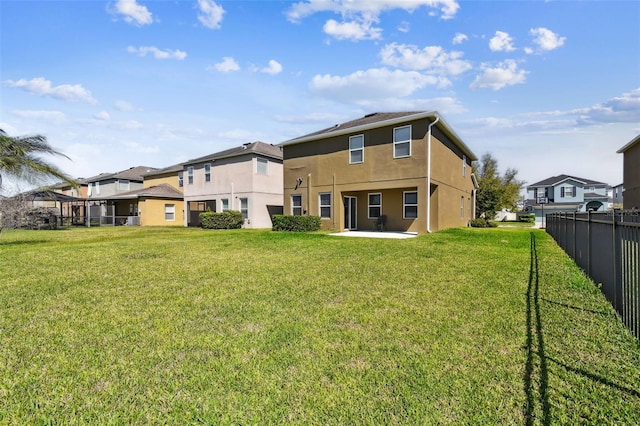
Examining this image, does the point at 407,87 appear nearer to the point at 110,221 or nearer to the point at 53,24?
the point at 53,24

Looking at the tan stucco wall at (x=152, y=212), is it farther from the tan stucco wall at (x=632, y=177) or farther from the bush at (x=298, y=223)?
the tan stucco wall at (x=632, y=177)

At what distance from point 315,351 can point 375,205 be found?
15251 millimetres

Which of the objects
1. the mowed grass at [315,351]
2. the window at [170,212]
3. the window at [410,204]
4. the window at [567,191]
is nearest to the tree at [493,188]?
the window at [567,191]

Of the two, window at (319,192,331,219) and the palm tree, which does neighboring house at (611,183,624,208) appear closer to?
window at (319,192,331,219)

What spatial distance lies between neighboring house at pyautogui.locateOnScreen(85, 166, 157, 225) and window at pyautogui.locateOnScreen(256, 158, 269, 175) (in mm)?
15092

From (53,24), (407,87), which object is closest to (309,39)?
Answer: (407,87)

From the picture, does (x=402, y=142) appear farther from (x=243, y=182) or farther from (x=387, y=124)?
(x=243, y=182)

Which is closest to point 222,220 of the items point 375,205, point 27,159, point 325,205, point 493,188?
point 325,205

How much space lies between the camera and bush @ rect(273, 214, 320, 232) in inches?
658

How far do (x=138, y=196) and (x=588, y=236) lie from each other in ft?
98.4

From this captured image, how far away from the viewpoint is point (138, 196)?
90.0 feet

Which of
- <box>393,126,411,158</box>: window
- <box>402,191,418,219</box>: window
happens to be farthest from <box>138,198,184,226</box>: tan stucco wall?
<box>393,126,411,158</box>: window

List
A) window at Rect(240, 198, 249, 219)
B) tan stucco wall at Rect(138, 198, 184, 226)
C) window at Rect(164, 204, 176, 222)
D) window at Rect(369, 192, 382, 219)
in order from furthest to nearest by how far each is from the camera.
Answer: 1. window at Rect(164, 204, 176, 222)
2. tan stucco wall at Rect(138, 198, 184, 226)
3. window at Rect(240, 198, 249, 219)
4. window at Rect(369, 192, 382, 219)

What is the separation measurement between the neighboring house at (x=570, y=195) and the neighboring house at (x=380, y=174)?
3740 cm
